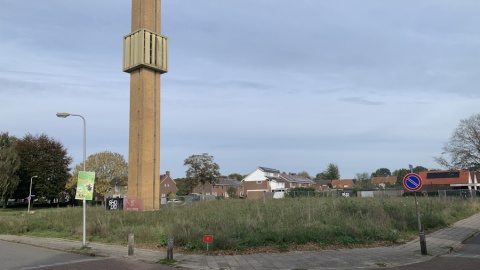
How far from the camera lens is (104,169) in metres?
69.0

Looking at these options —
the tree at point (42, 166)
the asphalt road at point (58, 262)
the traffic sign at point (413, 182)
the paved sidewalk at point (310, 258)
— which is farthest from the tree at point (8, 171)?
the traffic sign at point (413, 182)

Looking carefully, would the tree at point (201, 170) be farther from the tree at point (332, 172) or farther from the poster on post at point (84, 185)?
the tree at point (332, 172)

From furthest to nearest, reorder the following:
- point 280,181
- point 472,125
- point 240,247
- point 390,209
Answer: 1. point 280,181
2. point 472,125
3. point 390,209
4. point 240,247

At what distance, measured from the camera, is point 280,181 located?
323ft

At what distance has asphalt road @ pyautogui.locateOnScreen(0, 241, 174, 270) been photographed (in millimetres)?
11520

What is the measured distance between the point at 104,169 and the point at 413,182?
64129 millimetres

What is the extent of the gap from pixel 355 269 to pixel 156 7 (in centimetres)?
3737

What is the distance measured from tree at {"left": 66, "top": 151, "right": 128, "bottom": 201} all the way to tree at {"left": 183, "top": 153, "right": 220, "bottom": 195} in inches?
512

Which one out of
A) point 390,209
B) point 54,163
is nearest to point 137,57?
point 390,209

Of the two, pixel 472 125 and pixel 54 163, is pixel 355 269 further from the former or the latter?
pixel 54 163

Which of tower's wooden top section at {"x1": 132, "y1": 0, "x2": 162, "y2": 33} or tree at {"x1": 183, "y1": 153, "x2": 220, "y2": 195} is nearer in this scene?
tower's wooden top section at {"x1": 132, "y1": 0, "x2": 162, "y2": 33}

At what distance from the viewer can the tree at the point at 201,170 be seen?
68562 millimetres

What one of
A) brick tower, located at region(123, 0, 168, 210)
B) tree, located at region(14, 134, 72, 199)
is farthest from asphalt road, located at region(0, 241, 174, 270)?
tree, located at region(14, 134, 72, 199)

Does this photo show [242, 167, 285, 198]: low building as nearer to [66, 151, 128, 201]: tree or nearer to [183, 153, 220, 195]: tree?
[183, 153, 220, 195]: tree
